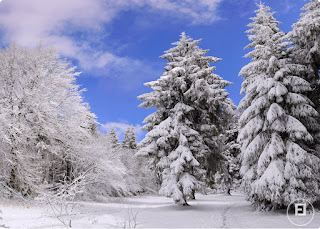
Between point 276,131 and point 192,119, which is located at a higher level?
point 192,119

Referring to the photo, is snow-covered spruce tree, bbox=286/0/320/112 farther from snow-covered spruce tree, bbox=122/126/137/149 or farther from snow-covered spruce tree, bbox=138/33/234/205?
snow-covered spruce tree, bbox=122/126/137/149

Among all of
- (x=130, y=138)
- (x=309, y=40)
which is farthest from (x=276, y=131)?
(x=130, y=138)

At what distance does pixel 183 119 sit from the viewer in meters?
18.6

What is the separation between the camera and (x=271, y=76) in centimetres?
1464

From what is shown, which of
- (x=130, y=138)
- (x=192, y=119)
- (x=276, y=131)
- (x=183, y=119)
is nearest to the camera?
(x=276, y=131)

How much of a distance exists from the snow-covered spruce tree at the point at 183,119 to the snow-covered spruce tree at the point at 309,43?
570cm

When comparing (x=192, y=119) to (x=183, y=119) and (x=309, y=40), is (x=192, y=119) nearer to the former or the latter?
→ (x=183, y=119)

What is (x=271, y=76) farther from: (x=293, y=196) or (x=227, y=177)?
(x=227, y=177)

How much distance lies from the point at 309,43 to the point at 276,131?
17.5 feet

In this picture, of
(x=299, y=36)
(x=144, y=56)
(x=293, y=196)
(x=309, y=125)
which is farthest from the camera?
(x=309, y=125)

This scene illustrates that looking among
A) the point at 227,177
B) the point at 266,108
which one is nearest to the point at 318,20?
the point at 266,108

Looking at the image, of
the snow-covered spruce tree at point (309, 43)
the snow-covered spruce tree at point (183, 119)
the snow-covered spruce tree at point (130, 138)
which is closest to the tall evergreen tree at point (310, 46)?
the snow-covered spruce tree at point (309, 43)

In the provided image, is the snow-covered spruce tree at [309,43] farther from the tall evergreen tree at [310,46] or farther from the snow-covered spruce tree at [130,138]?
the snow-covered spruce tree at [130,138]

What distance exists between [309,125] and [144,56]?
982 centimetres
